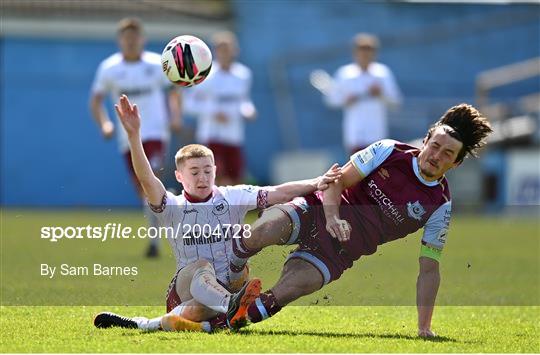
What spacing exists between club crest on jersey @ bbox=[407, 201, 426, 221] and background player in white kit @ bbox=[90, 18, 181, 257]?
5.41 metres

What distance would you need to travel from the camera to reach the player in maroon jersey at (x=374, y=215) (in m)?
6.86

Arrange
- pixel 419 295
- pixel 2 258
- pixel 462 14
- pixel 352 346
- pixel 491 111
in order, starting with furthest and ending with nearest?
1. pixel 462 14
2. pixel 491 111
3. pixel 2 258
4. pixel 419 295
5. pixel 352 346

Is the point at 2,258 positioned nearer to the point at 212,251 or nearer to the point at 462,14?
the point at 212,251

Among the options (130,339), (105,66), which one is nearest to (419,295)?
(130,339)

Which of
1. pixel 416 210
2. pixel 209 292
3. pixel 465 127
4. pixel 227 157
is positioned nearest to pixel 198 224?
pixel 209 292

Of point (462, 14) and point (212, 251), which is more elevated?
point (462, 14)

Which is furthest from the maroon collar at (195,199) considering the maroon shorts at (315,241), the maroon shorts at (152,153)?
the maroon shorts at (152,153)

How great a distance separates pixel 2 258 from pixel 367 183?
410 cm

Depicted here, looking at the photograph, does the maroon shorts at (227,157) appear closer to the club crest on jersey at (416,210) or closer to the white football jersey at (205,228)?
the white football jersey at (205,228)

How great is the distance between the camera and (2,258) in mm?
10117

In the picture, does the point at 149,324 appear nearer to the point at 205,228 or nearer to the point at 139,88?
the point at 205,228

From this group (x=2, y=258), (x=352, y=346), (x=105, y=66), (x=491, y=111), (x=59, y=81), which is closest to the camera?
(x=352, y=346)

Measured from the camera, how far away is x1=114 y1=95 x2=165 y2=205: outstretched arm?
677 cm

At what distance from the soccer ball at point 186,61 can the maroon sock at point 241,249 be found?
186 cm
